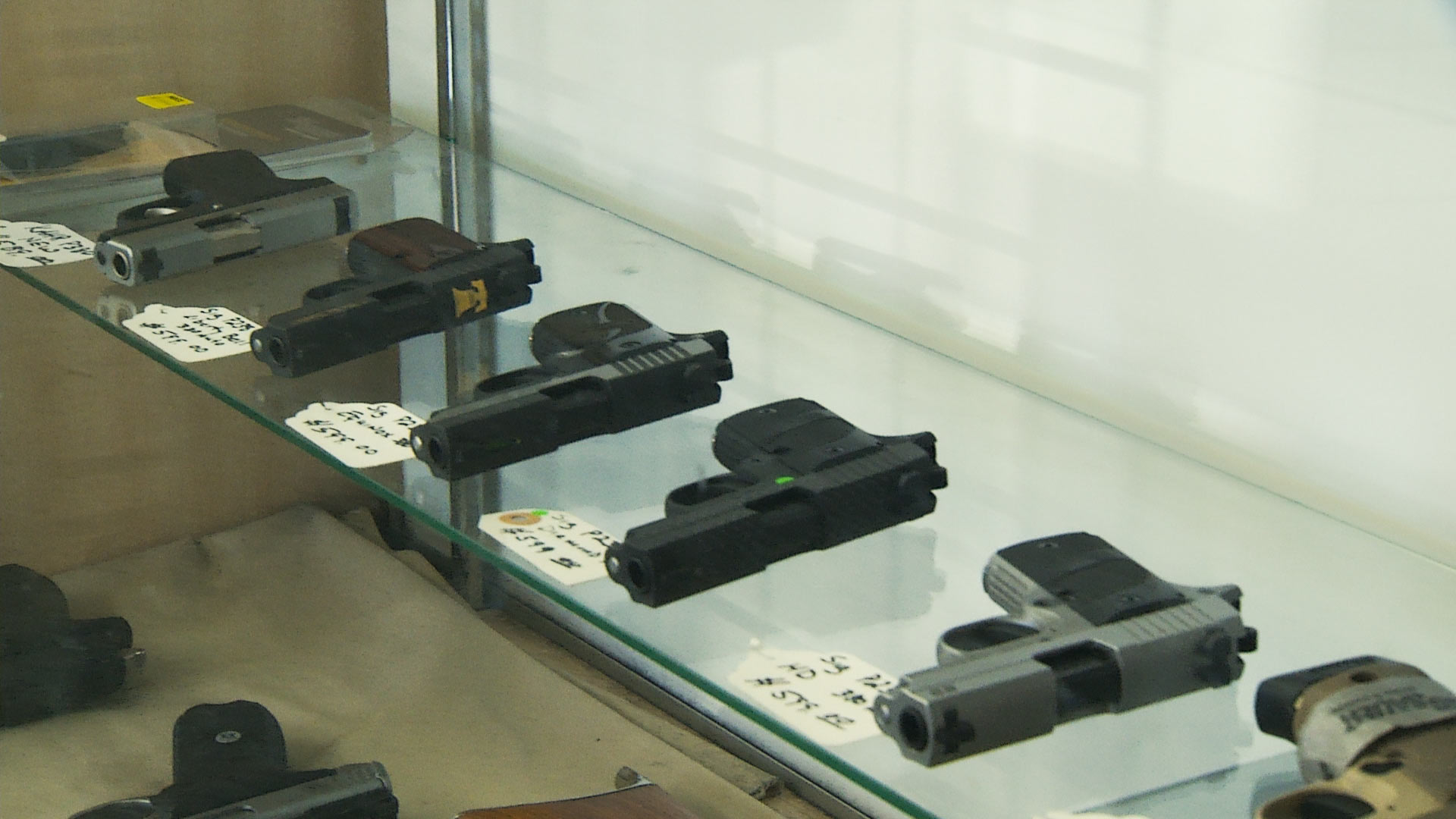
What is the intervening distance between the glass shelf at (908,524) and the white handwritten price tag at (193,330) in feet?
0.05

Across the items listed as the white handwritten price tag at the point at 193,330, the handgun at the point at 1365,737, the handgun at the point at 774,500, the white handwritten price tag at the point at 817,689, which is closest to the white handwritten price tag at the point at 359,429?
the white handwritten price tag at the point at 193,330

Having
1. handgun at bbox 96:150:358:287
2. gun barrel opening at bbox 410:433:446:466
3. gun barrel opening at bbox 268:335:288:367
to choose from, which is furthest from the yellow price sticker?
gun barrel opening at bbox 410:433:446:466

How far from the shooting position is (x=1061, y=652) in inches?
33.1

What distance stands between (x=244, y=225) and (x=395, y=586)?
634 mm

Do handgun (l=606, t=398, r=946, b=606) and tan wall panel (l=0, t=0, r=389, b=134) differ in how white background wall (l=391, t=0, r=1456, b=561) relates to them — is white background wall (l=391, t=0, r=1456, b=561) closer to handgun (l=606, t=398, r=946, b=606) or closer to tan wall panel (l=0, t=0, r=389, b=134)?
handgun (l=606, t=398, r=946, b=606)

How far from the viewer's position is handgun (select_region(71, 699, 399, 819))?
1.43 metres

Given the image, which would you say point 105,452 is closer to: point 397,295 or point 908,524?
point 397,295

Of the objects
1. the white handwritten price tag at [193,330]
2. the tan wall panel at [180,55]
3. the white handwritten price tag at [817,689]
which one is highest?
the tan wall panel at [180,55]

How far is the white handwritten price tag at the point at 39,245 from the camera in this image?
56.1 inches

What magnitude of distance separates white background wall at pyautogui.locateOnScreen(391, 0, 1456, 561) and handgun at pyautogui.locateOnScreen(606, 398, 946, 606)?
0.72ft

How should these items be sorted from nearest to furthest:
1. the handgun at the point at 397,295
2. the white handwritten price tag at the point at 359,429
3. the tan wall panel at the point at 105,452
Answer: the white handwritten price tag at the point at 359,429, the handgun at the point at 397,295, the tan wall panel at the point at 105,452

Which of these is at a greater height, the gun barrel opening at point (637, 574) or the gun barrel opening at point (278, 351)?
the gun barrel opening at point (278, 351)

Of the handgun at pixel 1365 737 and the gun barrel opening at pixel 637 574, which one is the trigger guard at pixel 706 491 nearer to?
the gun barrel opening at pixel 637 574

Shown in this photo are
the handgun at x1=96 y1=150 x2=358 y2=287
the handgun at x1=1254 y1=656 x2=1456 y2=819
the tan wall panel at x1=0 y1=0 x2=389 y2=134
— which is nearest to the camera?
the handgun at x1=1254 y1=656 x2=1456 y2=819
